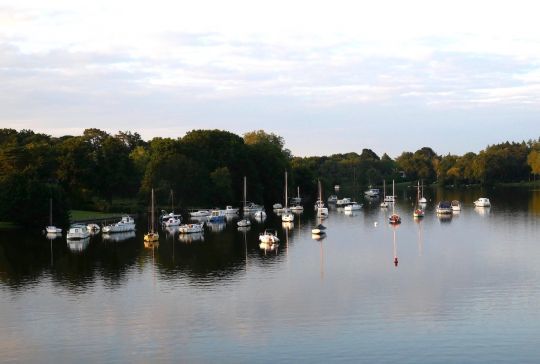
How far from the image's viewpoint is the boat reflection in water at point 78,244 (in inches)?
2953

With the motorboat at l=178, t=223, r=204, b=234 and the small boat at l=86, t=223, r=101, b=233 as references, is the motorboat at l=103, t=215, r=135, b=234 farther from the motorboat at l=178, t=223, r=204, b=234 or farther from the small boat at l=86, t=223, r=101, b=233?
the motorboat at l=178, t=223, r=204, b=234

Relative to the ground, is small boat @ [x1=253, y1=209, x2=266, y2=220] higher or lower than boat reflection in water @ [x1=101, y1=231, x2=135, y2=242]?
higher

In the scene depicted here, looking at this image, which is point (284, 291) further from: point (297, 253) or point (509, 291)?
point (297, 253)

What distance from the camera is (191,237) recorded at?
86125 mm

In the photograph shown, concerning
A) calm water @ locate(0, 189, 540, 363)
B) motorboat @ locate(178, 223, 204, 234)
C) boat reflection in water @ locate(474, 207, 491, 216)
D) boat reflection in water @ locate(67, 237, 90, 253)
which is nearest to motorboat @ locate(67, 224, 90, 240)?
boat reflection in water @ locate(67, 237, 90, 253)

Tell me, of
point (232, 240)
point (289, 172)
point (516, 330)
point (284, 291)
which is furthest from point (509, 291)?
point (289, 172)

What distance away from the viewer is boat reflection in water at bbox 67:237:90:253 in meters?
75.0

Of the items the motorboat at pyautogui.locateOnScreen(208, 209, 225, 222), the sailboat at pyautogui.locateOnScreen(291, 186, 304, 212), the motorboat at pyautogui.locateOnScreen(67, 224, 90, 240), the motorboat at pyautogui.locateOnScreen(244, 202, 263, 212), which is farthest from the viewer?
the sailboat at pyautogui.locateOnScreen(291, 186, 304, 212)

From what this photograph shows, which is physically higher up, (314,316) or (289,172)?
(289,172)

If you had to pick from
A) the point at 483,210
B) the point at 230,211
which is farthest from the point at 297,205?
the point at 483,210

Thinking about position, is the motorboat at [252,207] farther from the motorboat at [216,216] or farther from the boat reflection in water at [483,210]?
the boat reflection in water at [483,210]

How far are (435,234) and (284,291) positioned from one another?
132 feet

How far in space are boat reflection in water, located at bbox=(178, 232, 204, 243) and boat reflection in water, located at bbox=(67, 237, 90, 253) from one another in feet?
33.9

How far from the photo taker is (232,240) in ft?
273
